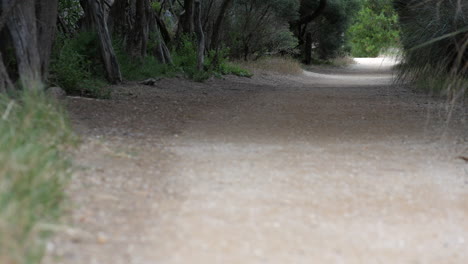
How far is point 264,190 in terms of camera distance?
18.7 ft

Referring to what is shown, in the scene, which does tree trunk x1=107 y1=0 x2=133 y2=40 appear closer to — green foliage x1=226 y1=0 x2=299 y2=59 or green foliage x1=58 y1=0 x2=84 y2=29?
green foliage x1=58 y1=0 x2=84 y2=29

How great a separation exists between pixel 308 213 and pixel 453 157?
3.01 meters

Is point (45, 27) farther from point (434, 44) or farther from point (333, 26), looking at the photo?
point (333, 26)

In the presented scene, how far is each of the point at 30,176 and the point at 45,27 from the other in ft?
23.1

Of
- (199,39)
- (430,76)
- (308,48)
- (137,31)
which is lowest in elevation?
(308,48)

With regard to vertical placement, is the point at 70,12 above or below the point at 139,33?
above

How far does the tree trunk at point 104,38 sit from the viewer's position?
13.7 m

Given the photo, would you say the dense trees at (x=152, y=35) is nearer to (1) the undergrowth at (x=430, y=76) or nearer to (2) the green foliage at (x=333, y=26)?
(1) the undergrowth at (x=430, y=76)

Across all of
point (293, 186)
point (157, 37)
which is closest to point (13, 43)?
point (293, 186)

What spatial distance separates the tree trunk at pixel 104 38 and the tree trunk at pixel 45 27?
2.67 metres

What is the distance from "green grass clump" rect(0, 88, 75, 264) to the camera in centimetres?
349

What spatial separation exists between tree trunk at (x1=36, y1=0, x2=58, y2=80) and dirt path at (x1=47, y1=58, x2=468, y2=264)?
959 millimetres

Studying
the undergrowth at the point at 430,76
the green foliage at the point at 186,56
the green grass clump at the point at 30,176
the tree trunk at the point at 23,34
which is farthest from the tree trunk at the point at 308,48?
the green grass clump at the point at 30,176

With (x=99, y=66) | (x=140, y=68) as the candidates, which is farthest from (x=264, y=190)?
(x=140, y=68)
